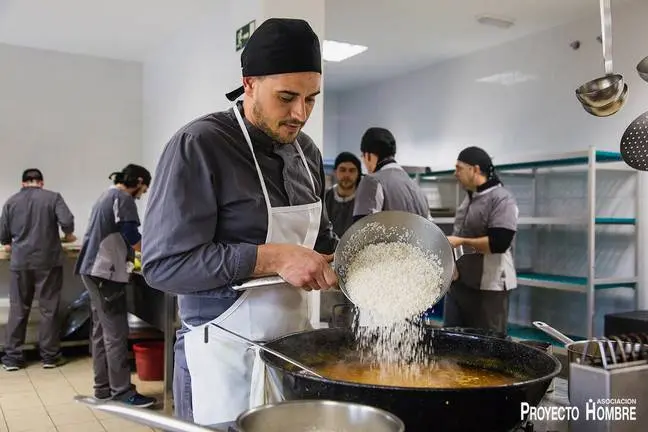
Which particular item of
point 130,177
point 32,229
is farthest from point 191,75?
point 32,229

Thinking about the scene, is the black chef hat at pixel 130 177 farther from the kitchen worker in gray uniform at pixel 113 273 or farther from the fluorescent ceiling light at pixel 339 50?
the fluorescent ceiling light at pixel 339 50

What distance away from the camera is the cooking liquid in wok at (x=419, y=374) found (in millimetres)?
1171

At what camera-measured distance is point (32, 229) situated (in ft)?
15.5

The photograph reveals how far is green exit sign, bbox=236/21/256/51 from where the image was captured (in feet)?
9.69

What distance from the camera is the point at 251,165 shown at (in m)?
1.34

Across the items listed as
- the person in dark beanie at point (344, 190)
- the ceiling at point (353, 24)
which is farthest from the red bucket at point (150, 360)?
the ceiling at point (353, 24)

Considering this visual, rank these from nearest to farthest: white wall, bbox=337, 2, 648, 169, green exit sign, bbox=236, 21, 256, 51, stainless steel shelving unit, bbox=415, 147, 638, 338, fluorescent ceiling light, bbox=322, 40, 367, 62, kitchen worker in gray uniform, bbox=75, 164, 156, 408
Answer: green exit sign, bbox=236, 21, 256, 51 → stainless steel shelving unit, bbox=415, 147, 638, 338 → kitchen worker in gray uniform, bbox=75, 164, 156, 408 → white wall, bbox=337, 2, 648, 169 → fluorescent ceiling light, bbox=322, 40, 367, 62

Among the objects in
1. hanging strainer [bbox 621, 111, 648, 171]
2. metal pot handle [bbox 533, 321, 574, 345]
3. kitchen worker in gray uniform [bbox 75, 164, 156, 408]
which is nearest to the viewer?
metal pot handle [bbox 533, 321, 574, 345]

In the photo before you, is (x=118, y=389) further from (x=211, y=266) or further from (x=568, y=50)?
(x=568, y=50)

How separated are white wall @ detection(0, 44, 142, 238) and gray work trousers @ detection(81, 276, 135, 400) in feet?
6.83

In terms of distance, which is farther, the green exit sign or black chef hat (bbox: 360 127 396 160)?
black chef hat (bbox: 360 127 396 160)

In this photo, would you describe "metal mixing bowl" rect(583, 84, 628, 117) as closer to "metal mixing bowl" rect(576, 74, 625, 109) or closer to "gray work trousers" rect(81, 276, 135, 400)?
"metal mixing bowl" rect(576, 74, 625, 109)

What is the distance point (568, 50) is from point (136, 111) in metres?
4.07

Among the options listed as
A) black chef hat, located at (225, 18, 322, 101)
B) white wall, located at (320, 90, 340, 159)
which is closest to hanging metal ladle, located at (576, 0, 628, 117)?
black chef hat, located at (225, 18, 322, 101)
